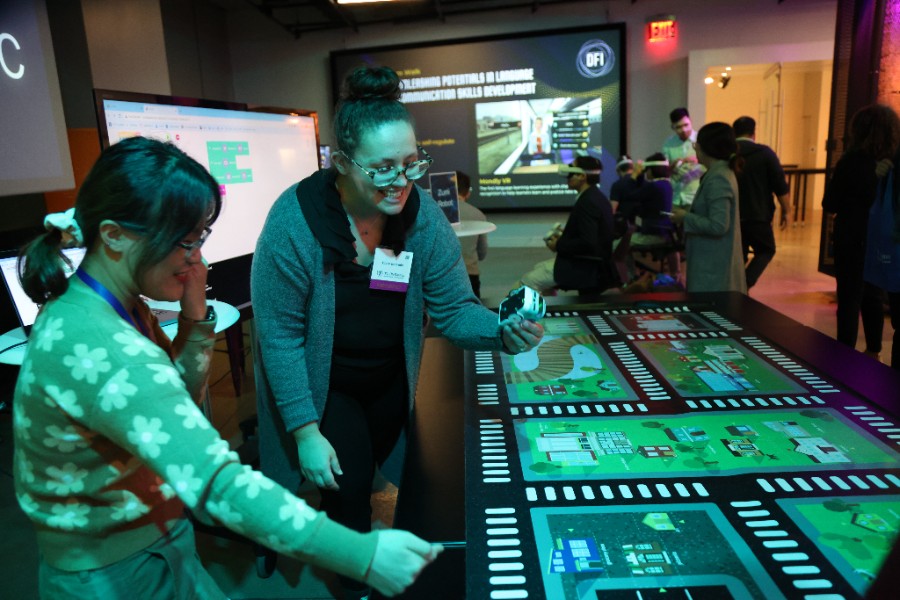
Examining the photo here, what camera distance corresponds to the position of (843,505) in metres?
0.97

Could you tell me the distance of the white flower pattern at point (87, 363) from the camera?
2.45 ft

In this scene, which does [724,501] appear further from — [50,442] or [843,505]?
[50,442]

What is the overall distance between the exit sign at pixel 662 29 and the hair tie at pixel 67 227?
8.20 metres

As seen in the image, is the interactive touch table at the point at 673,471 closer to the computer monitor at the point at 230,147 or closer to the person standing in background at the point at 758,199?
the computer monitor at the point at 230,147

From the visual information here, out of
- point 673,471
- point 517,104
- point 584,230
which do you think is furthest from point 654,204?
point 673,471

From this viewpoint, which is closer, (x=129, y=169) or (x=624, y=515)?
(x=129, y=169)

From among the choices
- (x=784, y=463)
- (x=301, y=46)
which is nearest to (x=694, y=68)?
(x=301, y=46)

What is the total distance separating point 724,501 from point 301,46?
9.18 metres

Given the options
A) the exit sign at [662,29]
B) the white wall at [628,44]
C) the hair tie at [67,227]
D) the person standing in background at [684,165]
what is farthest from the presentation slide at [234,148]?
the exit sign at [662,29]

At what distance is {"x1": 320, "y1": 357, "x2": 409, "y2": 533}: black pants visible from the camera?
153cm

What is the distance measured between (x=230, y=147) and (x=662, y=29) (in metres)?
6.92

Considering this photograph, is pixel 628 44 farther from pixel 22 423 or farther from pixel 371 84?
pixel 22 423

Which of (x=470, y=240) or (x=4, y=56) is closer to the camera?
(x=4, y=56)

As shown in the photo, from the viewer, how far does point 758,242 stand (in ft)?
14.1
